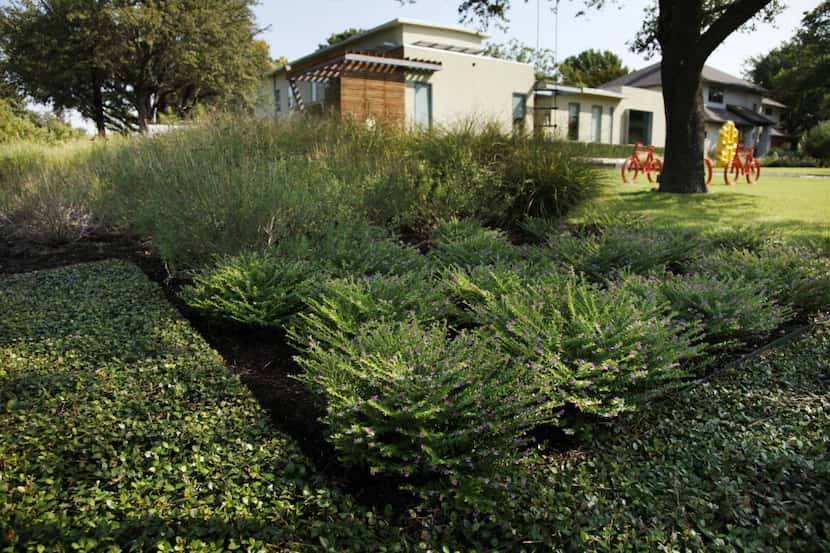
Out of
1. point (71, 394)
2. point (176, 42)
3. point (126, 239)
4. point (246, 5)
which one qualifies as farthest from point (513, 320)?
point (246, 5)

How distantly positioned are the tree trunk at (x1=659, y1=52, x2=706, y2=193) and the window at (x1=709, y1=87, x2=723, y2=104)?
33.9 m

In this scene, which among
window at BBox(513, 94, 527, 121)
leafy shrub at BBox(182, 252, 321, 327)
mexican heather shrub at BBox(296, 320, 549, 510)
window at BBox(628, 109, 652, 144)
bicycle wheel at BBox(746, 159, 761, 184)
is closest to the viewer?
mexican heather shrub at BBox(296, 320, 549, 510)

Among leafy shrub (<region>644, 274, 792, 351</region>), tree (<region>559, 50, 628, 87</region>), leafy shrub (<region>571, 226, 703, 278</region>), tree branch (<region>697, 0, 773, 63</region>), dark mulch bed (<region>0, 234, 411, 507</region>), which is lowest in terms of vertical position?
dark mulch bed (<region>0, 234, 411, 507</region>)

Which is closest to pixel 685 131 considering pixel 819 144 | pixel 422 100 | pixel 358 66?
pixel 358 66

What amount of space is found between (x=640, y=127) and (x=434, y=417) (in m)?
33.8

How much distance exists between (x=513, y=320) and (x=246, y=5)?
28.6 meters

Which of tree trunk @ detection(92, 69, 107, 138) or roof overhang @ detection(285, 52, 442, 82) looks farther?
tree trunk @ detection(92, 69, 107, 138)

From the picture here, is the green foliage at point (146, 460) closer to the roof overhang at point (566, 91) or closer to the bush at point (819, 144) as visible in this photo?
the roof overhang at point (566, 91)

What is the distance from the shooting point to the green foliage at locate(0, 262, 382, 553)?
5.42 feet

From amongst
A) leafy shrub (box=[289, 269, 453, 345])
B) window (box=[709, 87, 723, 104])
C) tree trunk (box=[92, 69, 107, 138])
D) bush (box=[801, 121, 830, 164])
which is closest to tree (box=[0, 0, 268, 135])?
tree trunk (box=[92, 69, 107, 138])

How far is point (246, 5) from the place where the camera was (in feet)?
86.9

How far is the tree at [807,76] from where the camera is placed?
33.0m

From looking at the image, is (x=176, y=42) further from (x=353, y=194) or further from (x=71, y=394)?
(x=71, y=394)

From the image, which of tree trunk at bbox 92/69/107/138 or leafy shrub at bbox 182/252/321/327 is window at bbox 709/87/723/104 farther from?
leafy shrub at bbox 182/252/321/327
